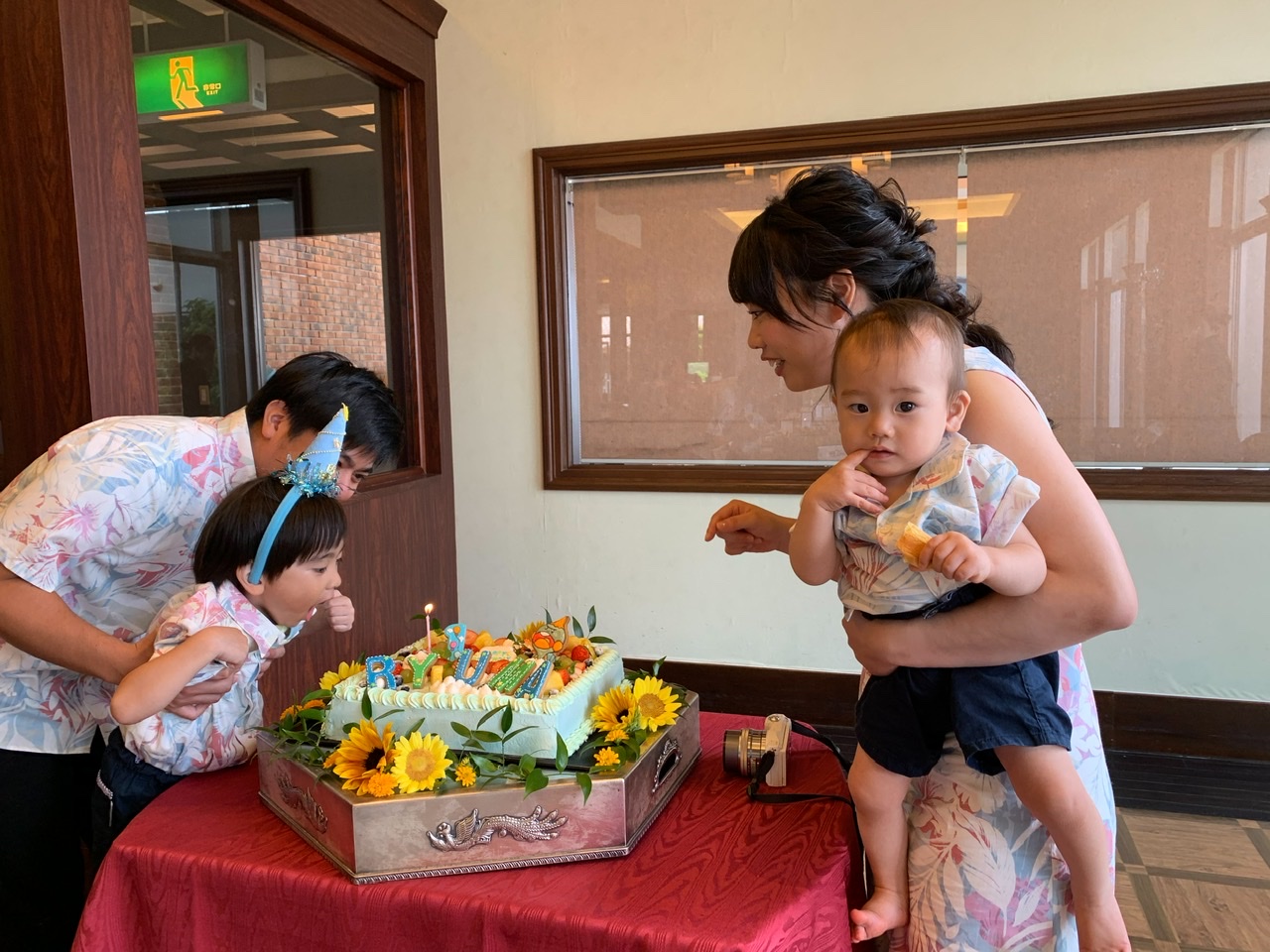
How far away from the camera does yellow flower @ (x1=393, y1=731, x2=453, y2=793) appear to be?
1.17m

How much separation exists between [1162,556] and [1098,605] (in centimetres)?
276

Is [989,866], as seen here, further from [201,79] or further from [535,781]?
[201,79]

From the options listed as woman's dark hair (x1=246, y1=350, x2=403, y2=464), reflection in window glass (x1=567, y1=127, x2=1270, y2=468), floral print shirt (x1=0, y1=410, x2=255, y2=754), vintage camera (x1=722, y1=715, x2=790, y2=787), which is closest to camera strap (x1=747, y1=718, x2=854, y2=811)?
vintage camera (x1=722, y1=715, x2=790, y2=787)

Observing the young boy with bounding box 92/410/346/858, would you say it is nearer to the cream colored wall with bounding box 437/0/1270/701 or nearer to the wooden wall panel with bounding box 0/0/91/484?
the wooden wall panel with bounding box 0/0/91/484

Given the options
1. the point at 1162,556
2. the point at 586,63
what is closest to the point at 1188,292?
the point at 1162,556

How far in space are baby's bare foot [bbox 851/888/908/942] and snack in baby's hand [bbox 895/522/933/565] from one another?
453mm

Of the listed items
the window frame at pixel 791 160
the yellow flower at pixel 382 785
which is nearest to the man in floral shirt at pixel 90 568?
the yellow flower at pixel 382 785

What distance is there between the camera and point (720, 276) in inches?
152

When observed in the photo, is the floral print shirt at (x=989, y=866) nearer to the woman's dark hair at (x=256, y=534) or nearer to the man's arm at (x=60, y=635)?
the woman's dark hair at (x=256, y=534)

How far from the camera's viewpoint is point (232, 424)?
1627 mm

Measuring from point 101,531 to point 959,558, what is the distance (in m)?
1.21

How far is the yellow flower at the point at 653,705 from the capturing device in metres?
1.35

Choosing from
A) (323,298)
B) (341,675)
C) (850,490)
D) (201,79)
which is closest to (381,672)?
(341,675)

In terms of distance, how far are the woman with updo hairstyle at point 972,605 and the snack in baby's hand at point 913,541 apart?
0.06 metres
